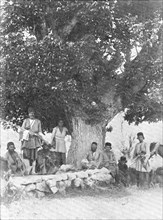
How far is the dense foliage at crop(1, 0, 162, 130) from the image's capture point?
10742 mm

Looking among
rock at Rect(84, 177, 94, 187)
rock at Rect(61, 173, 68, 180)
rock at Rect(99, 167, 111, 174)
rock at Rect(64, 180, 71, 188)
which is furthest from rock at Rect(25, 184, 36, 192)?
rock at Rect(99, 167, 111, 174)

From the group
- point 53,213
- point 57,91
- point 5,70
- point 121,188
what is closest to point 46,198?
point 53,213

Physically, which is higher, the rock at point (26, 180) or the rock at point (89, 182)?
the rock at point (26, 180)

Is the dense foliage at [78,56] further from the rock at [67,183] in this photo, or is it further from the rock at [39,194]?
the rock at [39,194]

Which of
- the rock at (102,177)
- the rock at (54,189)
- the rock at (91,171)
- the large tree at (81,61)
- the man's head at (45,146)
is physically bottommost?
the rock at (54,189)

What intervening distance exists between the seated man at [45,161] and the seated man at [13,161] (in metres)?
0.63

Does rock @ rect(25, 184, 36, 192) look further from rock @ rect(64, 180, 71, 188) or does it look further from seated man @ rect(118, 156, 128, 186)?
seated man @ rect(118, 156, 128, 186)

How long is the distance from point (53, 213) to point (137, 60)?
607 centimetres

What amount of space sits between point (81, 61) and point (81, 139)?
2.92 metres

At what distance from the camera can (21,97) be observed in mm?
12211

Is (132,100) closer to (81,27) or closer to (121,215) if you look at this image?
(81,27)

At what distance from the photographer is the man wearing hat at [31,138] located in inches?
434

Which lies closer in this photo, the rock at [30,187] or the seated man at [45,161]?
the rock at [30,187]

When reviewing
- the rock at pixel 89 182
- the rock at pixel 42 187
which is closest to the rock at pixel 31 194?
the rock at pixel 42 187
